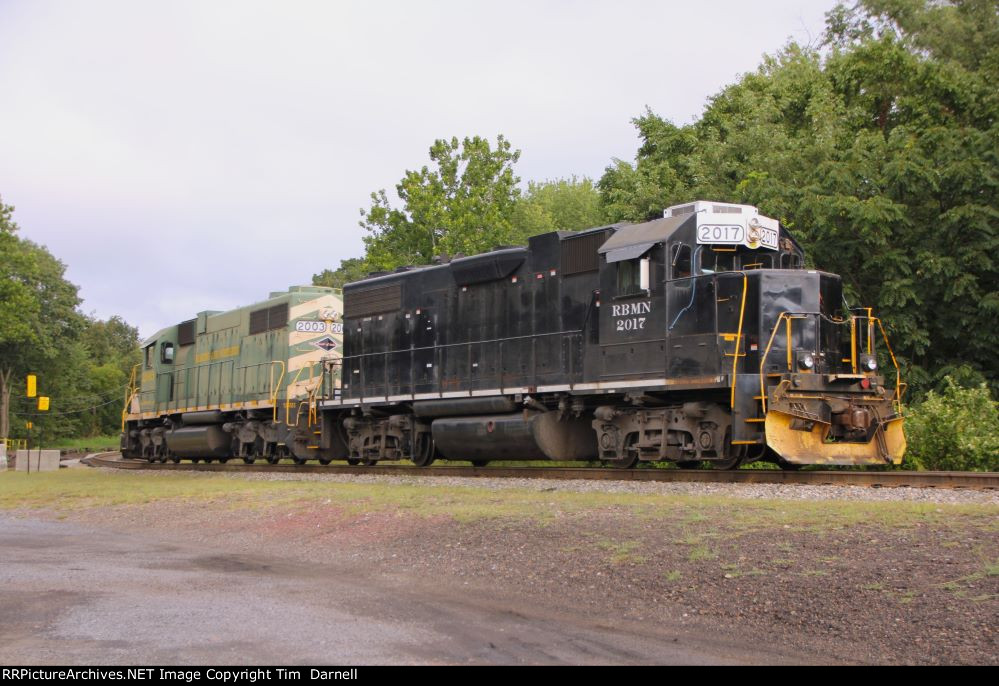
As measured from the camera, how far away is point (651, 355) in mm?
14047

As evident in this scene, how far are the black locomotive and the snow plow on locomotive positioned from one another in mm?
27

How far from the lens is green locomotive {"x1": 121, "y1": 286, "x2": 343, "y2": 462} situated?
21859 millimetres

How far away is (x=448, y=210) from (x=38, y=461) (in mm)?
15538

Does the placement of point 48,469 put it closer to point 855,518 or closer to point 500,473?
point 500,473

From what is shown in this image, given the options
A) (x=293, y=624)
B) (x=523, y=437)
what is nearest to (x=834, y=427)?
(x=523, y=437)

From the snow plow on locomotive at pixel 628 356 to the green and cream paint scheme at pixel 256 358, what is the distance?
2.29 meters

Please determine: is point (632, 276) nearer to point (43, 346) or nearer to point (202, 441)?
point (202, 441)


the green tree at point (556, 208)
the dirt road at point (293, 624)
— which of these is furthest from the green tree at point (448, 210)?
the dirt road at point (293, 624)

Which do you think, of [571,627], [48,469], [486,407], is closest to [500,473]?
[486,407]

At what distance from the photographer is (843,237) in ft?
63.4

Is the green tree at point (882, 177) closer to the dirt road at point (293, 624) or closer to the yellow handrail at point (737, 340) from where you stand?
the yellow handrail at point (737, 340)

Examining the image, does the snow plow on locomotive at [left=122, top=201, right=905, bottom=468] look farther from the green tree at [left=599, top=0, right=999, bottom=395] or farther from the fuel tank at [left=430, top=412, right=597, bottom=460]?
the green tree at [left=599, top=0, right=999, bottom=395]

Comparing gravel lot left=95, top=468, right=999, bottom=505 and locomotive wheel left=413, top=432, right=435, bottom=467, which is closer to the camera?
gravel lot left=95, top=468, right=999, bottom=505

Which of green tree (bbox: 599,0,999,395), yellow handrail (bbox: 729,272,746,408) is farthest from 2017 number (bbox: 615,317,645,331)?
green tree (bbox: 599,0,999,395)
